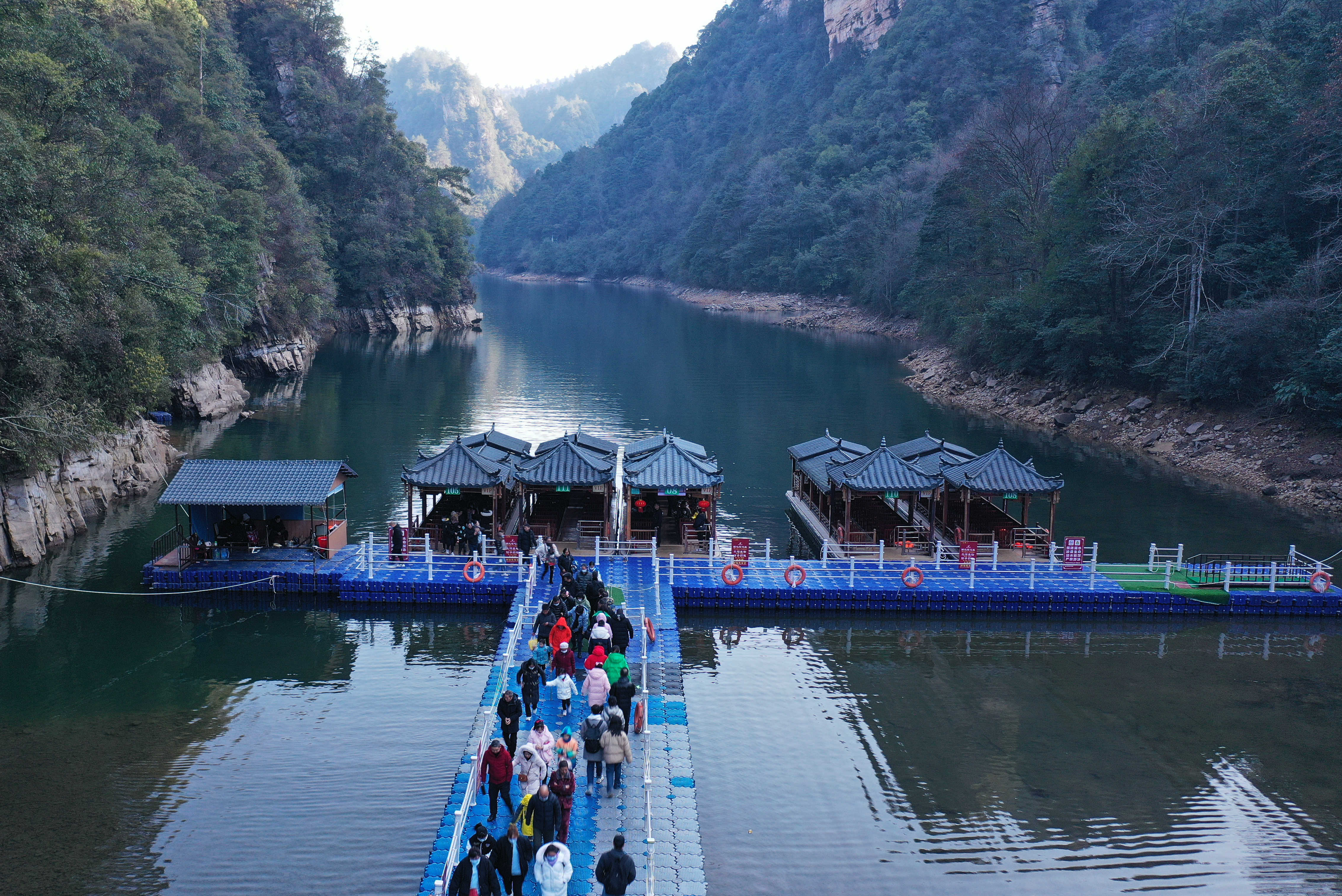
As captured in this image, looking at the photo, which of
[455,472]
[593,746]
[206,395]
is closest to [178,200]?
[206,395]

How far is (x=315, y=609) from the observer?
2730 centimetres

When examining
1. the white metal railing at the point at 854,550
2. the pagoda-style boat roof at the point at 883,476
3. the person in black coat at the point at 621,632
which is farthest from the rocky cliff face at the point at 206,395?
the person in black coat at the point at 621,632

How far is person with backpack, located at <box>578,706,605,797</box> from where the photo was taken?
15.9 m

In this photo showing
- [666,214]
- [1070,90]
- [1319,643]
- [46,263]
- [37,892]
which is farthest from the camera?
[666,214]

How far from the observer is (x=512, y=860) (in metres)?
13.4

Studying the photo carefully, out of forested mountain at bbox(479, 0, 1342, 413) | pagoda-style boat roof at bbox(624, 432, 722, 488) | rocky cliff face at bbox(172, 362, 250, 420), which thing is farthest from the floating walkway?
rocky cliff face at bbox(172, 362, 250, 420)

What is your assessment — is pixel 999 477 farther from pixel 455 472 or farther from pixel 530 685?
pixel 530 685

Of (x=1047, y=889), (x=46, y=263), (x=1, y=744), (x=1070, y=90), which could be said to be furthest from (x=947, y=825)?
(x=1070, y=90)

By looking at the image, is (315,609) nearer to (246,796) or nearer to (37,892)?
(246,796)

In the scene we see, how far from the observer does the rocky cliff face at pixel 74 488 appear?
2912 centimetres

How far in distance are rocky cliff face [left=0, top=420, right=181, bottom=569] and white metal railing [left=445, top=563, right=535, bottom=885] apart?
1524 centimetres

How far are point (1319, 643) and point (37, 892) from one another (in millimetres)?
27701

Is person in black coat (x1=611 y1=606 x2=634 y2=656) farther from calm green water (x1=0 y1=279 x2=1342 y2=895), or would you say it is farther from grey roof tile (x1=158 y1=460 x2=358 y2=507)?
grey roof tile (x1=158 y1=460 x2=358 y2=507)

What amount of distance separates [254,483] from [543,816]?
17760 millimetres
